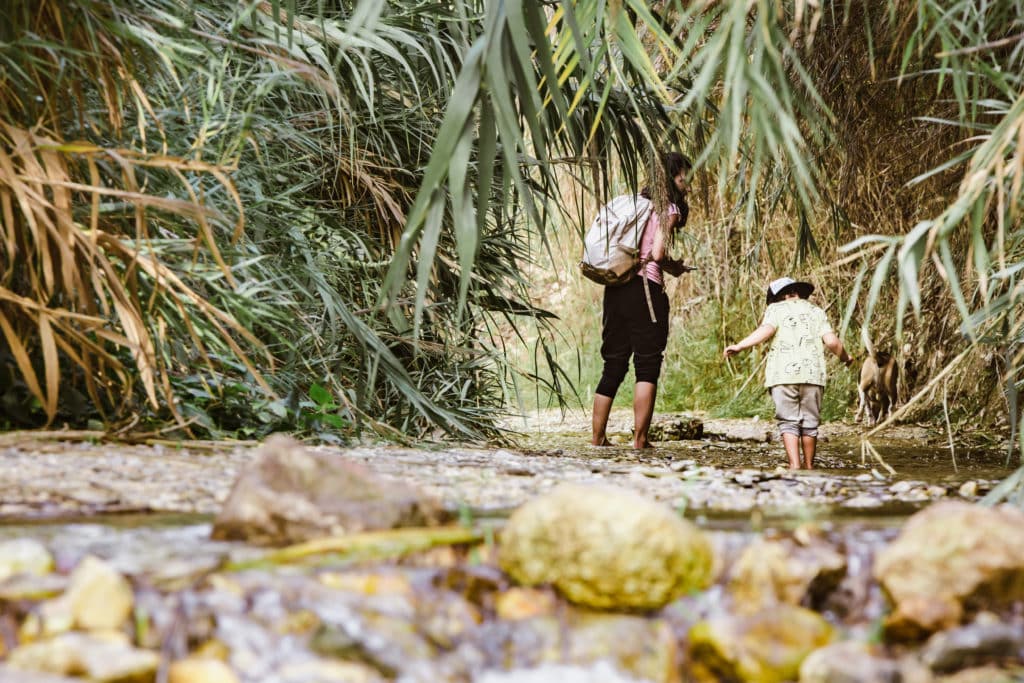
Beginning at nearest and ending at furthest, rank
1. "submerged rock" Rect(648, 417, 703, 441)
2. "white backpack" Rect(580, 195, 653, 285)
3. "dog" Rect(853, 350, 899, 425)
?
"white backpack" Rect(580, 195, 653, 285) → "submerged rock" Rect(648, 417, 703, 441) → "dog" Rect(853, 350, 899, 425)

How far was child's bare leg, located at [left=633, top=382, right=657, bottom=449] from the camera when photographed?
4656 millimetres

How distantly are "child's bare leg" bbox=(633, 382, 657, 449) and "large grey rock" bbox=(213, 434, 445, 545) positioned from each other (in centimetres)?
298

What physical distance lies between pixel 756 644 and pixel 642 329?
10.9ft

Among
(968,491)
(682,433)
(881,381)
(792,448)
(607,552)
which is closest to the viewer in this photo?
(607,552)

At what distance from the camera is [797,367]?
3.95 metres

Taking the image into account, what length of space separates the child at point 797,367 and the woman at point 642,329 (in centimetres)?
72

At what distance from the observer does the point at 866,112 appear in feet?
14.5

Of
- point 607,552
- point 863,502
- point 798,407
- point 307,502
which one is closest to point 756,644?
point 607,552

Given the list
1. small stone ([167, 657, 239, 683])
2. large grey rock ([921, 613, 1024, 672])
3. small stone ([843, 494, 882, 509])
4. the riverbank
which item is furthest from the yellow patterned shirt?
small stone ([167, 657, 239, 683])

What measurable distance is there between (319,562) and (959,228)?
10.1ft

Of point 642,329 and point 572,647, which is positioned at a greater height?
point 642,329

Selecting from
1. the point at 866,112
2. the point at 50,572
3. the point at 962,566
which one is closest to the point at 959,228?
the point at 866,112

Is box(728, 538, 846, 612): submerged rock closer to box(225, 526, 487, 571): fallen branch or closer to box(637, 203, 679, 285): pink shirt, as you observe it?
box(225, 526, 487, 571): fallen branch

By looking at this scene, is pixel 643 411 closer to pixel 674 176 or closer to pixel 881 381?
pixel 674 176
